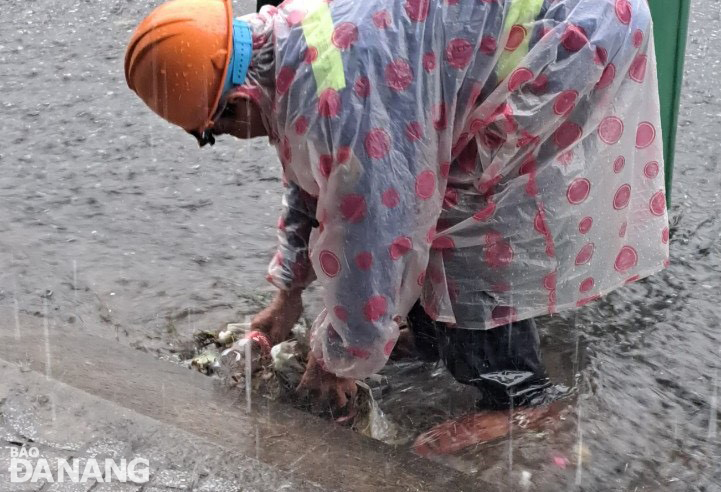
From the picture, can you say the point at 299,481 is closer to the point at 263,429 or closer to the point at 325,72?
the point at 263,429

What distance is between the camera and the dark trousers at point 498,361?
2727mm

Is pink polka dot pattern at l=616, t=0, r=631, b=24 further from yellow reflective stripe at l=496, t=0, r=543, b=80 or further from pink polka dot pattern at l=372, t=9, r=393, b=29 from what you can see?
pink polka dot pattern at l=372, t=9, r=393, b=29

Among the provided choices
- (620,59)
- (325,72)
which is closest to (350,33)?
(325,72)

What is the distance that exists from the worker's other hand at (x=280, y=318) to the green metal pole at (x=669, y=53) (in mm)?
1570

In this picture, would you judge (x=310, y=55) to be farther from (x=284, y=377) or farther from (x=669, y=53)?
(x=669, y=53)

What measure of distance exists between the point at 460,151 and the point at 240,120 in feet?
1.87

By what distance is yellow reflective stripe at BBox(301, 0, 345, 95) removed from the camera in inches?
81.0

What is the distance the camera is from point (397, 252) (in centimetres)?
223

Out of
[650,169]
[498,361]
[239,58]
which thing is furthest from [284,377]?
[650,169]

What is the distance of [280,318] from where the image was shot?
309cm

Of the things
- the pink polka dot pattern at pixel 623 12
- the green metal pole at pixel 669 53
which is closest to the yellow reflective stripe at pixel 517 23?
the pink polka dot pattern at pixel 623 12

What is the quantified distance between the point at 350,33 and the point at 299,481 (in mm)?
1038

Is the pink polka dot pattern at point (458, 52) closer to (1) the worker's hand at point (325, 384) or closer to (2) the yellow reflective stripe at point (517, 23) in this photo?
(2) the yellow reflective stripe at point (517, 23)

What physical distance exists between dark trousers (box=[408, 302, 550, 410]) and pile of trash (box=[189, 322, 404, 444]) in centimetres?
27
